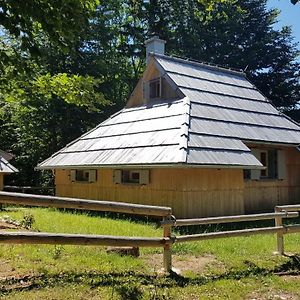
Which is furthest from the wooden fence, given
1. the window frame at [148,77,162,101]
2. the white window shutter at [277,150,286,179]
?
the window frame at [148,77,162,101]

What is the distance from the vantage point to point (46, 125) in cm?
3175

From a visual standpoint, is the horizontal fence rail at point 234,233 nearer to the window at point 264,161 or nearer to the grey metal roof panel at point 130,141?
the grey metal roof panel at point 130,141

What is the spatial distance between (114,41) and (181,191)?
25465 mm

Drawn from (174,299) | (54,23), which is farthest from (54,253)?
(54,23)

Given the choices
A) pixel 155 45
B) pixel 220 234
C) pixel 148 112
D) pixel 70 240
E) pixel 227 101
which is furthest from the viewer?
pixel 155 45

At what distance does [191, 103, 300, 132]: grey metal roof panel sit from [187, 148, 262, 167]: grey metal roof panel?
222cm

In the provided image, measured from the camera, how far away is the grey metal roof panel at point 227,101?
56.6 ft

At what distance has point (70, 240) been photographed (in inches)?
227

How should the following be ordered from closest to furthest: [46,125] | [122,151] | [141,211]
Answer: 1. [141,211]
2. [122,151]
3. [46,125]

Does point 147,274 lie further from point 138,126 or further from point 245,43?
point 245,43

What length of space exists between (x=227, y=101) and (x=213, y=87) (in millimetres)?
1136

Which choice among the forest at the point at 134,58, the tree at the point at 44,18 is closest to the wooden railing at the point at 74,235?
the tree at the point at 44,18

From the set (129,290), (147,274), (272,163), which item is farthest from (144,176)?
(129,290)

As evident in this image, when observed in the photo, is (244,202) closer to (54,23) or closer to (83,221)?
(83,221)
